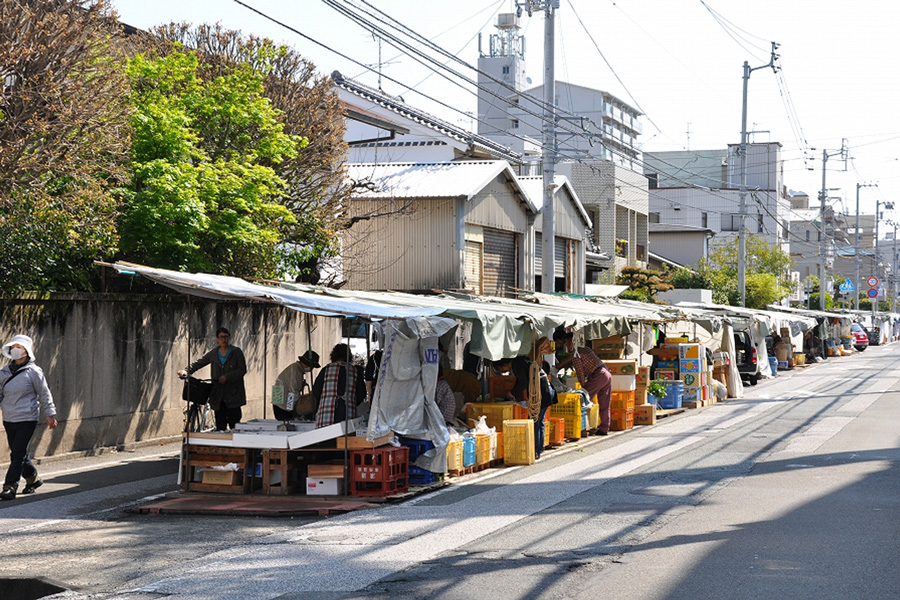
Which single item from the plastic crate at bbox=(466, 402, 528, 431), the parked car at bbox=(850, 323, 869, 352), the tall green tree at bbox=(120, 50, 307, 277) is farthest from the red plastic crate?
the parked car at bbox=(850, 323, 869, 352)

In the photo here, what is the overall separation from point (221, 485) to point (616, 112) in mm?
75399

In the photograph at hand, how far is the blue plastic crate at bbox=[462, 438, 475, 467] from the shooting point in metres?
13.4

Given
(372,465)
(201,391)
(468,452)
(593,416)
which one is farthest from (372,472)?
(593,416)

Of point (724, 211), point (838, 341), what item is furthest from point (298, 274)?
point (724, 211)

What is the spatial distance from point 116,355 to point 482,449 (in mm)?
6246

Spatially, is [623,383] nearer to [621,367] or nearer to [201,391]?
[621,367]

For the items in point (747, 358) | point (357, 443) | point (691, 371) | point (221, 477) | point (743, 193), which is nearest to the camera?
point (357, 443)

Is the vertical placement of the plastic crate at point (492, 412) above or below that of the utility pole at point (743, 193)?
below

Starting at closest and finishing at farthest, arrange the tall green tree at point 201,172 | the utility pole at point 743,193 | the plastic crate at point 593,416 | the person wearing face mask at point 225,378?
1. the person wearing face mask at point 225,378
2. the tall green tree at point 201,172
3. the plastic crate at point 593,416
4. the utility pole at point 743,193

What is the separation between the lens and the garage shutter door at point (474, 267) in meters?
27.3

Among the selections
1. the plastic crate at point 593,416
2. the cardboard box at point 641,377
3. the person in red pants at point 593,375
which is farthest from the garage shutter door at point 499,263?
the plastic crate at point 593,416

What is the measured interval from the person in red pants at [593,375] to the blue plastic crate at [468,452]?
209 inches

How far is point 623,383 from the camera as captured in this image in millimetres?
20266

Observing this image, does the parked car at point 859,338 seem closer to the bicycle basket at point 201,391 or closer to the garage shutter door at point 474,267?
the garage shutter door at point 474,267
